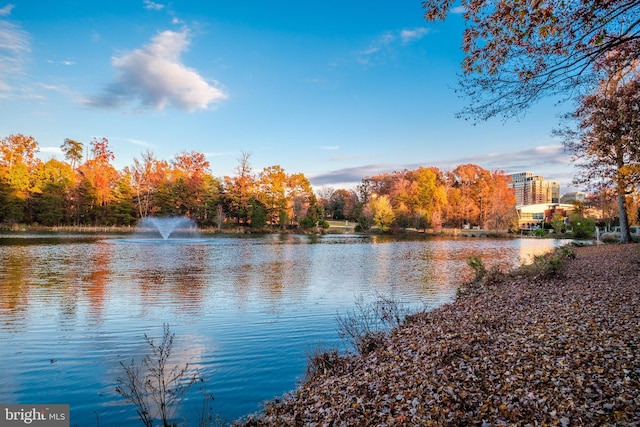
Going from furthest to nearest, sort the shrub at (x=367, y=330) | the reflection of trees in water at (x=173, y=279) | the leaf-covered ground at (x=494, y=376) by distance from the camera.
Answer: the reflection of trees in water at (x=173, y=279) < the shrub at (x=367, y=330) < the leaf-covered ground at (x=494, y=376)

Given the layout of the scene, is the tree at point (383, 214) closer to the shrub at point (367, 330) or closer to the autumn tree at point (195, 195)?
the autumn tree at point (195, 195)

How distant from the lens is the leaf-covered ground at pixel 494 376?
3.55 m

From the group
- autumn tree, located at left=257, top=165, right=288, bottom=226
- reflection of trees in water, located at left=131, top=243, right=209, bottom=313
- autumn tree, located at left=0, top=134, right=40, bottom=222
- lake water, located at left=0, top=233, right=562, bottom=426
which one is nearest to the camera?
lake water, located at left=0, top=233, right=562, bottom=426

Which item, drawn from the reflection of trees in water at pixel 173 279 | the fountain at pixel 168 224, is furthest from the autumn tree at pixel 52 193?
the reflection of trees in water at pixel 173 279

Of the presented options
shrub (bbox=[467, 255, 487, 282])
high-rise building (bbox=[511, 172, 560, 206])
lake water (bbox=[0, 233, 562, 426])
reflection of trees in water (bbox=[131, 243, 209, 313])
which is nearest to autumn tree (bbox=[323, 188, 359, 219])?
high-rise building (bbox=[511, 172, 560, 206])

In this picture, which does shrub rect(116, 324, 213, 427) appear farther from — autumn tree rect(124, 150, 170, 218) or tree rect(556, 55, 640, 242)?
autumn tree rect(124, 150, 170, 218)

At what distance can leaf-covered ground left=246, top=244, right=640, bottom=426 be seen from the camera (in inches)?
140

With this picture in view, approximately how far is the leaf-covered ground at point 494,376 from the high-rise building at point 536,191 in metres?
129

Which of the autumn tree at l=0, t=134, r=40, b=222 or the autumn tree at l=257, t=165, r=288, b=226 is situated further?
the autumn tree at l=257, t=165, r=288, b=226

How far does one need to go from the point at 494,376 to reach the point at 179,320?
7544 mm

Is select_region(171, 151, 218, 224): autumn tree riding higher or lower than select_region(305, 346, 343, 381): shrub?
higher

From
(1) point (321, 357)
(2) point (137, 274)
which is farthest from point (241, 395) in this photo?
(2) point (137, 274)

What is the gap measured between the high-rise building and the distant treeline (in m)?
55.0

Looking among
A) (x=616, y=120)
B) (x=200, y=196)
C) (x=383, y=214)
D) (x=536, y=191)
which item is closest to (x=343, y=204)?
(x=383, y=214)
